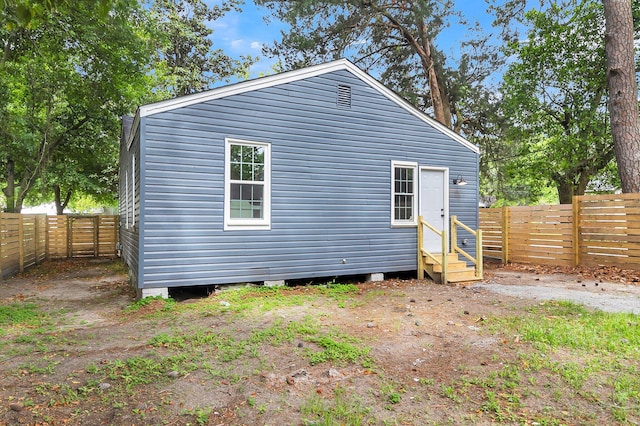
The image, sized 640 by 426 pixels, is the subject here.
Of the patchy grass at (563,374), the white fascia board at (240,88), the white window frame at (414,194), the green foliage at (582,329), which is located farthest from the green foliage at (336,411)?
the white window frame at (414,194)

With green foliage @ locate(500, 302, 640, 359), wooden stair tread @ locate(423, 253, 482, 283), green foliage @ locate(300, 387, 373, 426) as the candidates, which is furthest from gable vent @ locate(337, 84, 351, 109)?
green foliage @ locate(300, 387, 373, 426)

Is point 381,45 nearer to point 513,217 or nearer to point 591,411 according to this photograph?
point 513,217

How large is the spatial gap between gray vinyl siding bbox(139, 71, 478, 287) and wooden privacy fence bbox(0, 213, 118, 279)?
628cm

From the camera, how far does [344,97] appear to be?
800 cm

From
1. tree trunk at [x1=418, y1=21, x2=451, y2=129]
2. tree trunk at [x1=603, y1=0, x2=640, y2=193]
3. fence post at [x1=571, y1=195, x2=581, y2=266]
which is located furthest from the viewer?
tree trunk at [x1=418, y1=21, x2=451, y2=129]

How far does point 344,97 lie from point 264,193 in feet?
8.91

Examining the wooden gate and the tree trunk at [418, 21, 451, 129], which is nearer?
the wooden gate

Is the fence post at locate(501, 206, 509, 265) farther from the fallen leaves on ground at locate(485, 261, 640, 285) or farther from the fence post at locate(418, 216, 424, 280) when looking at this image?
the fence post at locate(418, 216, 424, 280)

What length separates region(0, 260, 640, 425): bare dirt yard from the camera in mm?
2740

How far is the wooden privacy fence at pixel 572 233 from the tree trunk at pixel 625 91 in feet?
3.28

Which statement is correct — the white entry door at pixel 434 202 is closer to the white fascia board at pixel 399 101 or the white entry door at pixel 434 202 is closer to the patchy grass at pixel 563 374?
the white fascia board at pixel 399 101

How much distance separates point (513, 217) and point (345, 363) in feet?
31.5

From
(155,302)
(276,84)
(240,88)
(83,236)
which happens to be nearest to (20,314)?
(155,302)

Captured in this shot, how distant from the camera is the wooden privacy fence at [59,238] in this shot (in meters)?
10.2
